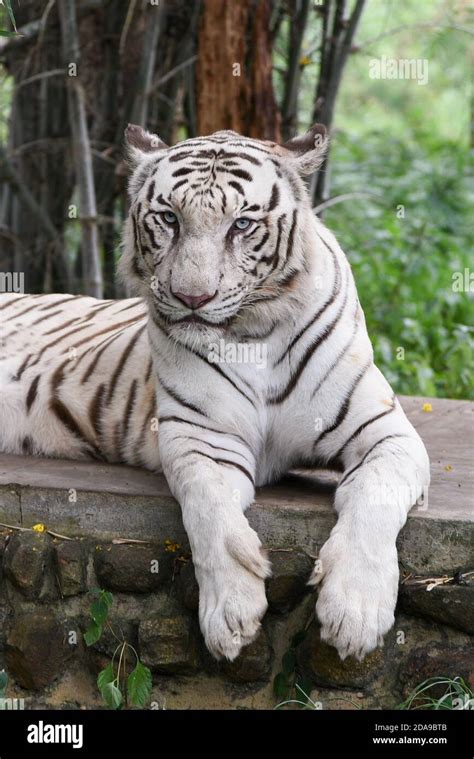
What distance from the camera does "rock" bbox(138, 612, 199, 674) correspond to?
278 cm

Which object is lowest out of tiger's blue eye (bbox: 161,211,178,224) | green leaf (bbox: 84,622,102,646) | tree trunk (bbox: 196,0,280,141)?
green leaf (bbox: 84,622,102,646)

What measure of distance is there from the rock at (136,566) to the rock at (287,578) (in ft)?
0.96

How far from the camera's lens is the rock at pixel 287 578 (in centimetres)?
270

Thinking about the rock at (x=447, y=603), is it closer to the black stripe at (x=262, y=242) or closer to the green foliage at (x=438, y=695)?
the green foliage at (x=438, y=695)

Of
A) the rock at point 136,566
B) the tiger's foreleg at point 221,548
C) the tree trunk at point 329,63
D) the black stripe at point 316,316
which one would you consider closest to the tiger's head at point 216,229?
the black stripe at point 316,316

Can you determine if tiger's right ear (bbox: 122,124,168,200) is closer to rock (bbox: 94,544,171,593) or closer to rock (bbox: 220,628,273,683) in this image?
rock (bbox: 94,544,171,593)

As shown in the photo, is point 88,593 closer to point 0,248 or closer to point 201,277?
point 201,277

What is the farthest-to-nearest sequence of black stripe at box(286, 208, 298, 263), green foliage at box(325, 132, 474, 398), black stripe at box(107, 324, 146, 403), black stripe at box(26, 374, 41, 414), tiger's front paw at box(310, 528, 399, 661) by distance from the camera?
1. green foliage at box(325, 132, 474, 398)
2. black stripe at box(26, 374, 41, 414)
3. black stripe at box(107, 324, 146, 403)
4. black stripe at box(286, 208, 298, 263)
5. tiger's front paw at box(310, 528, 399, 661)

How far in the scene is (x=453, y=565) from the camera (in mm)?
2654

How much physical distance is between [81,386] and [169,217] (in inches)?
34.0

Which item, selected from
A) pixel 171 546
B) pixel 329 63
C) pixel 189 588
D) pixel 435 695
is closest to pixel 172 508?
pixel 171 546

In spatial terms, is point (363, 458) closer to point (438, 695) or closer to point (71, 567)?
point (438, 695)

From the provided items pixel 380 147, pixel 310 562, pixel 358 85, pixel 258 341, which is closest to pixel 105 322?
pixel 258 341

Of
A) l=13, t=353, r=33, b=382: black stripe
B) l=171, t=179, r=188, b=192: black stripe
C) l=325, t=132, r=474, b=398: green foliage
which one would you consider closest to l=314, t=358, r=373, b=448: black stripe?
l=171, t=179, r=188, b=192: black stripe
